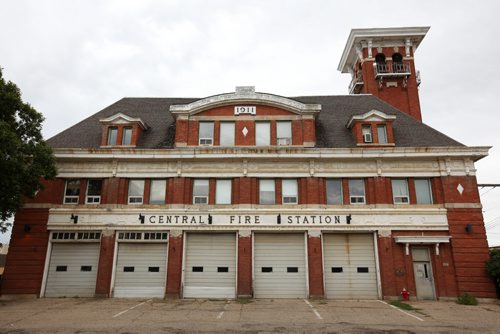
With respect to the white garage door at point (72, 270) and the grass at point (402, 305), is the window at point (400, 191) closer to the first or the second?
the grass at point (402, 305)

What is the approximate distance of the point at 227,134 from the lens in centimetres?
2184

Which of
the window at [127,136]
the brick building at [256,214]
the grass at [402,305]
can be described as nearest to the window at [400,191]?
the brick building at [256,214]

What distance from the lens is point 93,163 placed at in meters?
21.1

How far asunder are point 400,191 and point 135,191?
15.2 metres

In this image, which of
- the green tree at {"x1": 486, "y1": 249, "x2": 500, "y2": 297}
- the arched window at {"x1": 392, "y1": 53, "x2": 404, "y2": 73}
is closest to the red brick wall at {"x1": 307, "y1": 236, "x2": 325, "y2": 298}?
the green tree at {"x1": 486, "y1": 249, "x2": 500, "y2": 297}

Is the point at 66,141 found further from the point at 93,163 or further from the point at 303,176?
the point at 303,176

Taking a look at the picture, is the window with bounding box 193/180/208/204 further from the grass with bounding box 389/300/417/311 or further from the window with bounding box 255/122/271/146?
the grass with bounding box 389/300/417/311

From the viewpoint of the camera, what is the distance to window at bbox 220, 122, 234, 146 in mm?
21672

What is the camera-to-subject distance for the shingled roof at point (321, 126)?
21.6m

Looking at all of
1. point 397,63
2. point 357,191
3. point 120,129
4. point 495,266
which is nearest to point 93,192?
point 120,129

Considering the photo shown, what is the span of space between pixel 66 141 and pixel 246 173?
11.5 metres

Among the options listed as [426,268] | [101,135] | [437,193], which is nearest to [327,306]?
[426,268]

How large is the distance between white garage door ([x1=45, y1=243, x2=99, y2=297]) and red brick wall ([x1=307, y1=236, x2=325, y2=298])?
→ 38.3 ft

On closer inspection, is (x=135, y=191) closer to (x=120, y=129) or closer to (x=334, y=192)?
(x=120, y=129)
